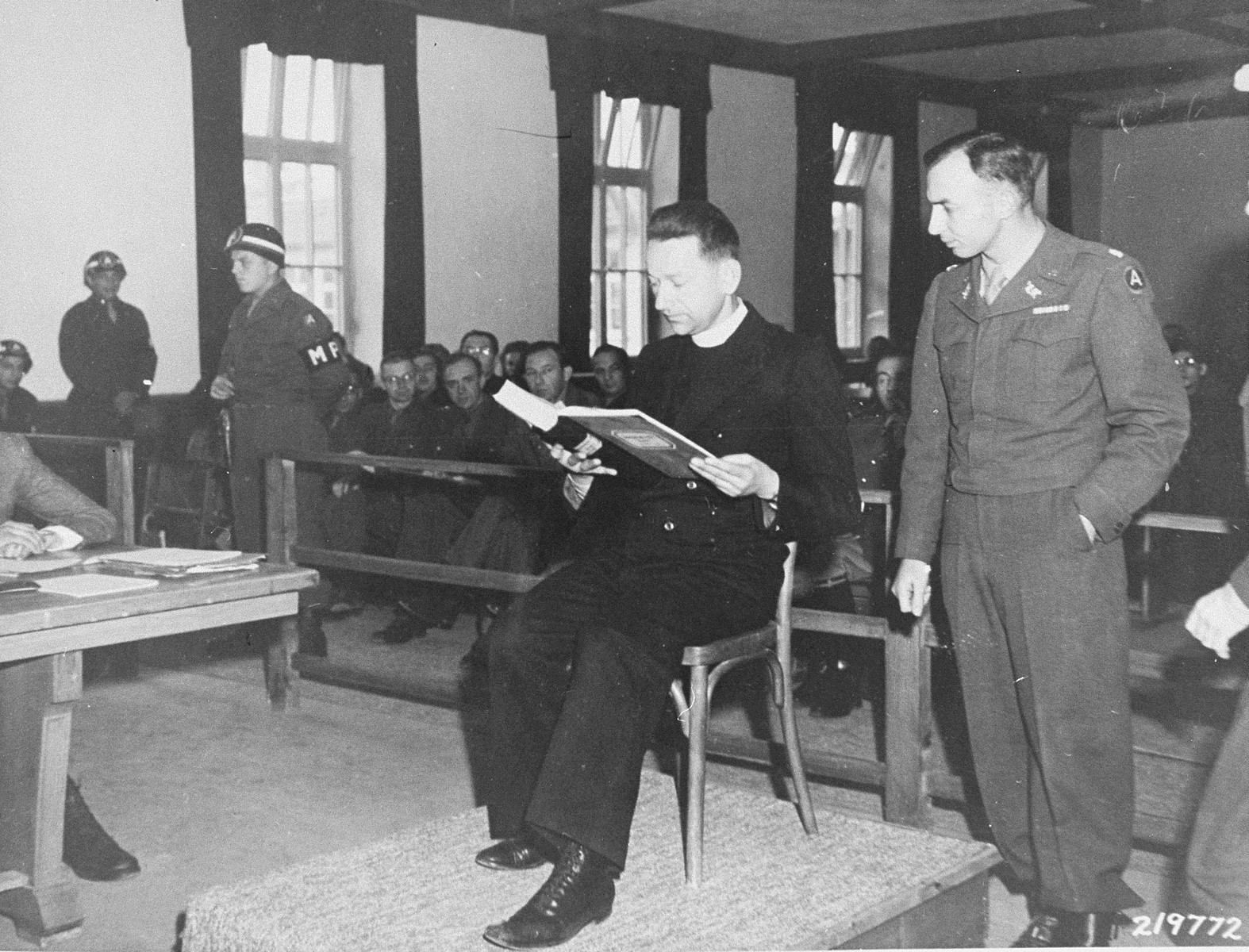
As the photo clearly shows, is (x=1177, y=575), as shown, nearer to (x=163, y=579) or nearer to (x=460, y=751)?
(x=460, y=751)

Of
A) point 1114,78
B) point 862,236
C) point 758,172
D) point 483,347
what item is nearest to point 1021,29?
point 758,172

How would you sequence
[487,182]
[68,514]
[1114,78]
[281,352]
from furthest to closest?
[1114,78]
[487,182]
[281,352]
[68,514]

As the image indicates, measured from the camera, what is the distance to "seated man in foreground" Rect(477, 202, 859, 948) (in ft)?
8.98

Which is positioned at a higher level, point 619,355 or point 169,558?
point 619,355

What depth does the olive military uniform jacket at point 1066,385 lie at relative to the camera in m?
2.61

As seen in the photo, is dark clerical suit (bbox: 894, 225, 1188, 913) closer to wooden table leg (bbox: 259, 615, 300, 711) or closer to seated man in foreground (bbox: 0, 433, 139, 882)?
seated man in foreground (bbox: 0, 433, 139, 882)

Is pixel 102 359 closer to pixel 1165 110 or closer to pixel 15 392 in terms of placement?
pixel 15 392

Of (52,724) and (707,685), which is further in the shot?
(52,724)

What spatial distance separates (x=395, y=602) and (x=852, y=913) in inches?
150

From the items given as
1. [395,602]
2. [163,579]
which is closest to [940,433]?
[163,579]

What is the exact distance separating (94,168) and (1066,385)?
6.33 metres

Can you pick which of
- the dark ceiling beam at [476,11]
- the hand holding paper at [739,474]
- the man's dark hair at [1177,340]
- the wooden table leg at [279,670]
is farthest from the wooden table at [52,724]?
the dark ceiling beam at [476,11]

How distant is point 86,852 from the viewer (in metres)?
3.37

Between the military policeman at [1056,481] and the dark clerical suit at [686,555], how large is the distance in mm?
312
